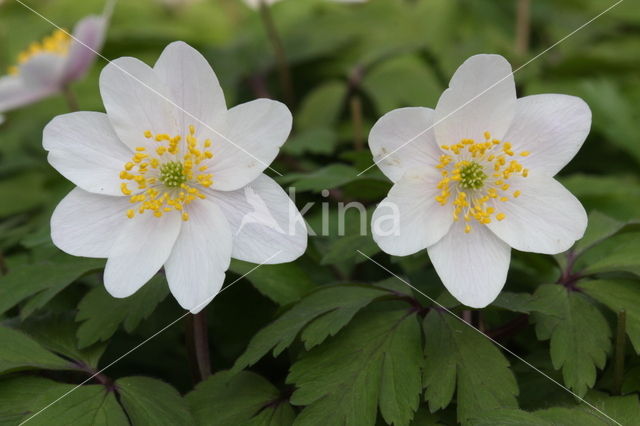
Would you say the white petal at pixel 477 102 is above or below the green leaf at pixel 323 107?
below

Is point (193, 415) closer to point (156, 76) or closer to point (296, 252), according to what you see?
point (296, 252)

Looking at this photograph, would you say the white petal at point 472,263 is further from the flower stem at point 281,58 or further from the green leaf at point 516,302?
the flower stem at point 281,58

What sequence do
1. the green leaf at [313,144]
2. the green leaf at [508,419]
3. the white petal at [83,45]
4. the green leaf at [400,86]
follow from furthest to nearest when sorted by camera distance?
1. the green leaf at [400,86]
2. the white petal at [83,45]
3. the green leaf at [313,144]
4. the green leaf at [508,419]

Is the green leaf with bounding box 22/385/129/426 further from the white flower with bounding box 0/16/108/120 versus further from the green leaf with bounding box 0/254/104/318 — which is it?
the white flower with bounding box 0/16/108/120

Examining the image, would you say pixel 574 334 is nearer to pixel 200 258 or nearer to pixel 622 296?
pixel 622 296

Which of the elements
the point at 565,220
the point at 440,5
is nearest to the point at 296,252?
the point at 565,220

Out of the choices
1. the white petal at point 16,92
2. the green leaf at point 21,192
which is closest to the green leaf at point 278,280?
the green leaf at point 21,192
